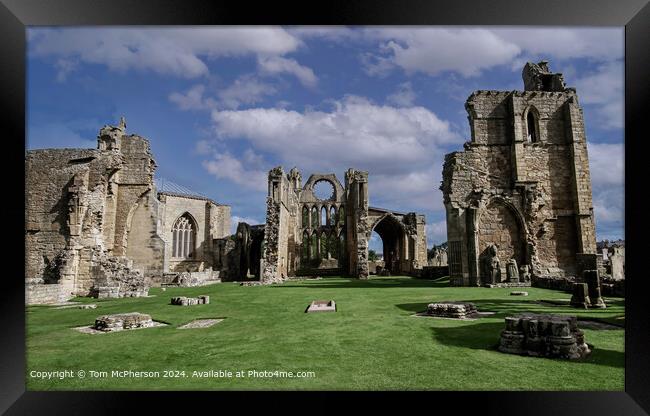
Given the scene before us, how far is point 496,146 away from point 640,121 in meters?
16.1

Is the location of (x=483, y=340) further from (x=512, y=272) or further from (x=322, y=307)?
(x=512, y=272)

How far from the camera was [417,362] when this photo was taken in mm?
4211

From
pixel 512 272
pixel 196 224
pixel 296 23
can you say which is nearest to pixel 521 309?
pixel 296 23

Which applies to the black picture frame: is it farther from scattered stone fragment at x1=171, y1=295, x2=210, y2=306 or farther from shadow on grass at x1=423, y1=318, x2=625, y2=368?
scattered stone fragment at x1=171, y1=295, x2=210, y2=306

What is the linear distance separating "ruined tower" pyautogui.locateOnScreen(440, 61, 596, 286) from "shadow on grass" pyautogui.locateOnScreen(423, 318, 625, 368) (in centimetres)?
1056

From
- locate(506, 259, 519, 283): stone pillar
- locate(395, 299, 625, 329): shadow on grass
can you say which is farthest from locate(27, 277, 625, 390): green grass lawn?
locate(506, 259, 519, 283): stone pillar

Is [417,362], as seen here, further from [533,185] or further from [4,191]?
[533,185]

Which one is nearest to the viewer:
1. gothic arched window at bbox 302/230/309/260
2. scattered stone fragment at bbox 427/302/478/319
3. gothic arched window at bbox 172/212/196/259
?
scattered stone fragment at bbox 427/302/478/319

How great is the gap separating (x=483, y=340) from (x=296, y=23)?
15.8 feet

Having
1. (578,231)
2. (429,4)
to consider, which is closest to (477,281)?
(578,231)

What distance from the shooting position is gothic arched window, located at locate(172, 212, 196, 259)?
1237 inches

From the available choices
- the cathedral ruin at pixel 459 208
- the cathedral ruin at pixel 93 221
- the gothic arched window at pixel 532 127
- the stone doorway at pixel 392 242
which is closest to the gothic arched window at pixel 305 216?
the stone doorway at pixel 392 242

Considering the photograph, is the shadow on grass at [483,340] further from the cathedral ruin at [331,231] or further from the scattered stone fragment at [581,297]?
the cathedral ruin at [331,231]

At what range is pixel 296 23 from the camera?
3.95m
